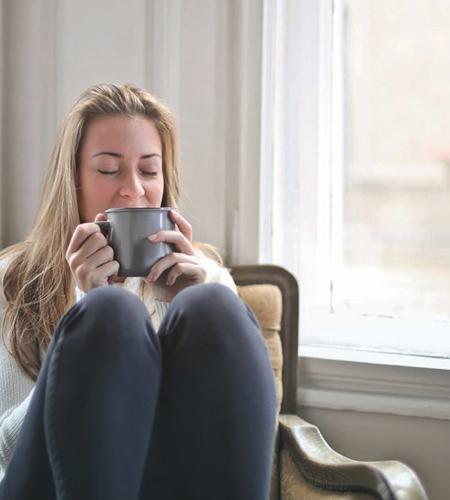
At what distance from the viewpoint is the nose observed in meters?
1.45

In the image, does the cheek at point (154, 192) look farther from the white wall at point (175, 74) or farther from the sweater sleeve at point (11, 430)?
the sweater sleeve at point (11, 430)

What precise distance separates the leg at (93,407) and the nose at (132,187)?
→ 40 centimetres

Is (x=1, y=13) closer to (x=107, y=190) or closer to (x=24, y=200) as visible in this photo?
(x=24, y=200)

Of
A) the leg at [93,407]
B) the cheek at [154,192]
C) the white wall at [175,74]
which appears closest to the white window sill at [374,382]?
the white wall at [175,74]

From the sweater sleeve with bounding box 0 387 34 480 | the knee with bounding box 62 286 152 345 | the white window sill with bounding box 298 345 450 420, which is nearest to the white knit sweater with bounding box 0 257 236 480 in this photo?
the sweater sleeve with bounding box 0 387 34 480

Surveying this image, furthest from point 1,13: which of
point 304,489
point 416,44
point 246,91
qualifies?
point 304,489

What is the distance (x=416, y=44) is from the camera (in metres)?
1.79

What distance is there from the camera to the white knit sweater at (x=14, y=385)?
1.24 meters

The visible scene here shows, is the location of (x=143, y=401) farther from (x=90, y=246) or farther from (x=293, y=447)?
(x=293, y=447)

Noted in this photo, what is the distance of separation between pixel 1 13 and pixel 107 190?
0.74m

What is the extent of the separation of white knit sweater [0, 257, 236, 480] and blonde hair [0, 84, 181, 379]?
0.03m

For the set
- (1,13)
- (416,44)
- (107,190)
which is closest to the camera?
(107,190)

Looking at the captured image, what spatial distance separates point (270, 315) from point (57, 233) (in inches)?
17.8

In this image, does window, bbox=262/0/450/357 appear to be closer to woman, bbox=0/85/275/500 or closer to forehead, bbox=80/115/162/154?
forehead, bbox=80/115/162/154
